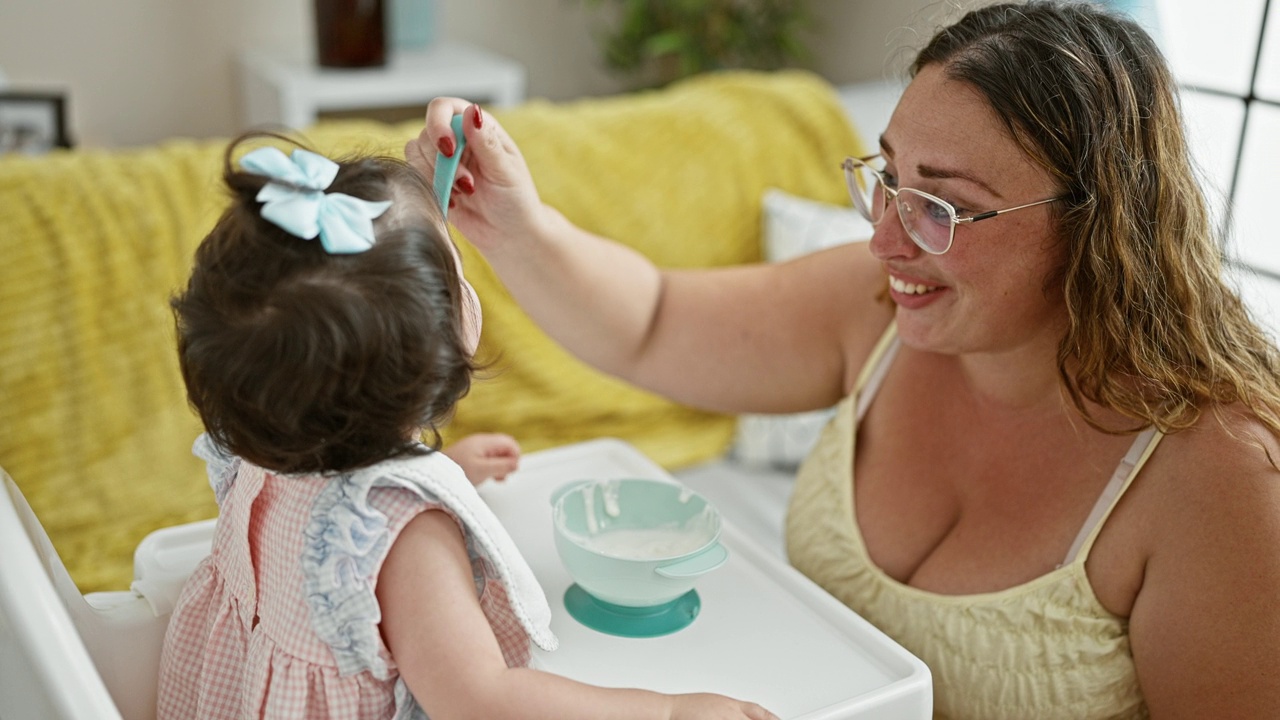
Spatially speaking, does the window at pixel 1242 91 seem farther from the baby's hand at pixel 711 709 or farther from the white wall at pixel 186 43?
the baby's hand at pixel 711 709

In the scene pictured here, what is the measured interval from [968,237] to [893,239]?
7cm

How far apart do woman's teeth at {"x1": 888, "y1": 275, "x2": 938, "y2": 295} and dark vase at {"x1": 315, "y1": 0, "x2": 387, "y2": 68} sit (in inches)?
77.8

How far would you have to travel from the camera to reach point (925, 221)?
3.57 feet

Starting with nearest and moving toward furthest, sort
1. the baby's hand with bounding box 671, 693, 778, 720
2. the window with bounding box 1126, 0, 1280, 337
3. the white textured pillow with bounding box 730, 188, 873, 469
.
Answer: the baby's hand with bounding box 671, 693, 778, 720 < the white textured pillow with bounding box 730, 188, 873, 469 < the window with bounding box 1126, 0, 1280, 337

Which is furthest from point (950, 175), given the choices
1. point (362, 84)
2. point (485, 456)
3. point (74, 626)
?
point (362, 84)

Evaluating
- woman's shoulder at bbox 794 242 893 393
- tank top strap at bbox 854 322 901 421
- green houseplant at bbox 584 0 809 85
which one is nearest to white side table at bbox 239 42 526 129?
green houseplant at bbox 584 0 809 85

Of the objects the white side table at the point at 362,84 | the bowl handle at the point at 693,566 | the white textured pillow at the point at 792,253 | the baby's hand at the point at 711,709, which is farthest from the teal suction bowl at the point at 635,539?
the white side table at the point at 362,84

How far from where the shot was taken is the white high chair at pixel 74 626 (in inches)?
27.6

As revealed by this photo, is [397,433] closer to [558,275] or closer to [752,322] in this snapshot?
[558,275]

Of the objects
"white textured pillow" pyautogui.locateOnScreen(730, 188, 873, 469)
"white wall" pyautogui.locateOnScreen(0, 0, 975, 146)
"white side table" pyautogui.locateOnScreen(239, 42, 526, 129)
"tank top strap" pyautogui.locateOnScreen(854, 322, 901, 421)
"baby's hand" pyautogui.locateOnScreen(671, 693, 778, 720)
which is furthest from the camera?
"white wall" pyautogui.locateOnScreen(0, 0, 975, 146)

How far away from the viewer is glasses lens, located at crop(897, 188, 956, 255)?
1074 mm

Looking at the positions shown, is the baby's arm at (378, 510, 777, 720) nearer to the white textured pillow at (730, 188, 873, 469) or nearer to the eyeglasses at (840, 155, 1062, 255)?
the eyeglasses at (840, 155, 1062, 255)

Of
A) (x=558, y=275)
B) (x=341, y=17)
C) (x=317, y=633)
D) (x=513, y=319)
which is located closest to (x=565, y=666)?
(x=317, y=633)

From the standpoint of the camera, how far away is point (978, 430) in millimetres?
1244
